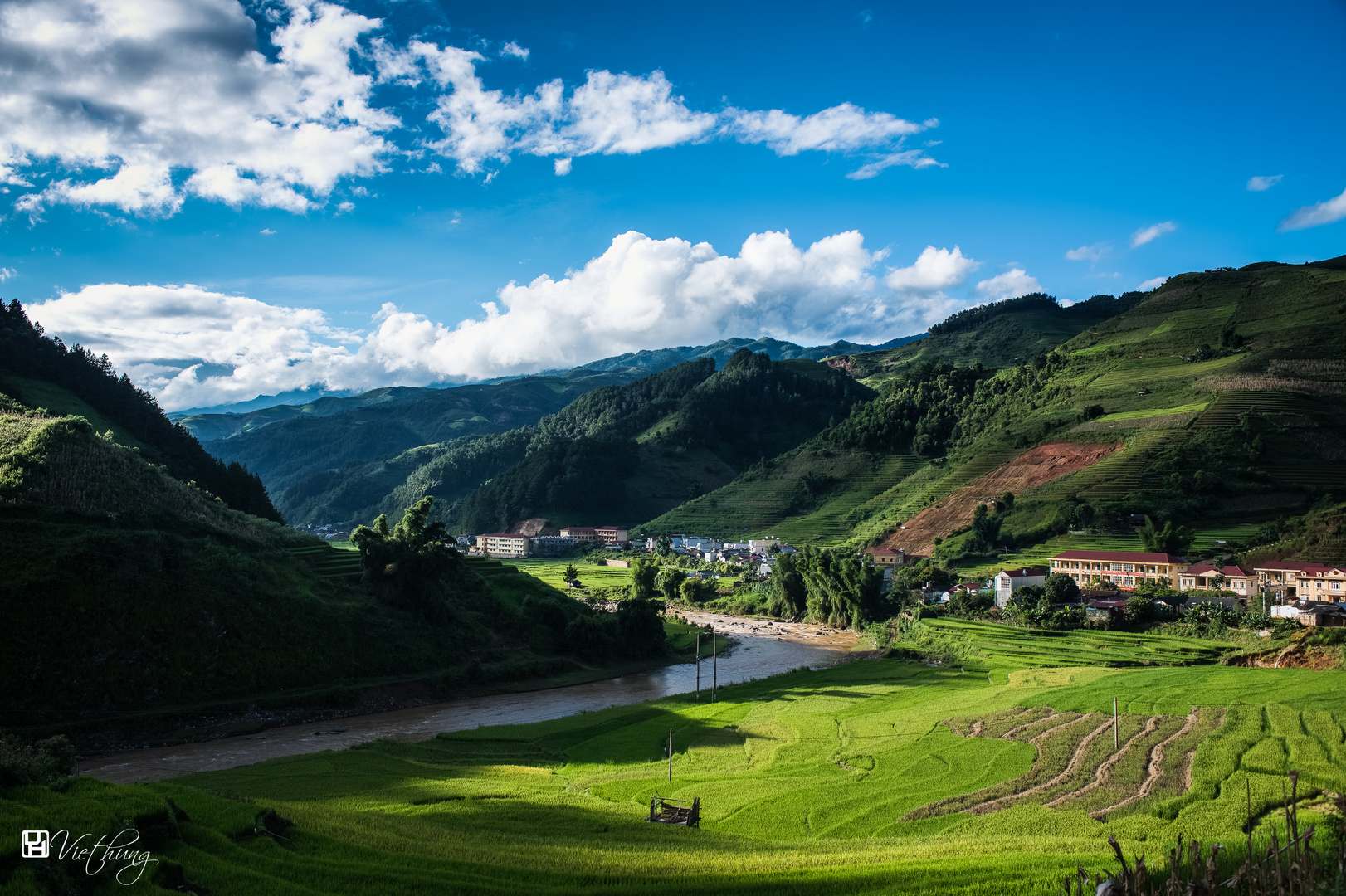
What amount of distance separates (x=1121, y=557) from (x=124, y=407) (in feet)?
349

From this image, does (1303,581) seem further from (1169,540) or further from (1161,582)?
(1169,540)

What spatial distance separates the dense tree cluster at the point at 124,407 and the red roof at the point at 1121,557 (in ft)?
275

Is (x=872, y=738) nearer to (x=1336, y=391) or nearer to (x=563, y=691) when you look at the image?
(x=563, y=691)

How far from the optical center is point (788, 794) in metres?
25.8

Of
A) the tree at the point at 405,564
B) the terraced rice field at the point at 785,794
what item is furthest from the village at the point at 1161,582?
the tree at the point at 405,564

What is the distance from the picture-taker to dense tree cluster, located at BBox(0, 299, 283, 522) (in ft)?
269

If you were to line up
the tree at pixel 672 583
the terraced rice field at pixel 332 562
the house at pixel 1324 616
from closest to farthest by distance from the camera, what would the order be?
the house at pixel 1324 616 → the terraced rice field at pixel 332 562 → the tree at pixel 672 583

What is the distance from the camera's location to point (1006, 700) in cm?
3719

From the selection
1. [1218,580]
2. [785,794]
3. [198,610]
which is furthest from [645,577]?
[785,794]

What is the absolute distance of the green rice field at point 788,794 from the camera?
45.1ft

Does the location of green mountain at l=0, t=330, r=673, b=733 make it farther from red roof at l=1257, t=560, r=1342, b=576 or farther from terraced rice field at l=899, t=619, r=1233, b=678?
red roof at l=1257, t=560, r=1342, b=576

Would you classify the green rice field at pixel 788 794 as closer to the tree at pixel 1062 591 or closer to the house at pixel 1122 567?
the tree at pixel 1062 591

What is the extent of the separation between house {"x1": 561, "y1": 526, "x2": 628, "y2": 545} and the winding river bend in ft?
217

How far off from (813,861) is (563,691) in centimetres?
4421
